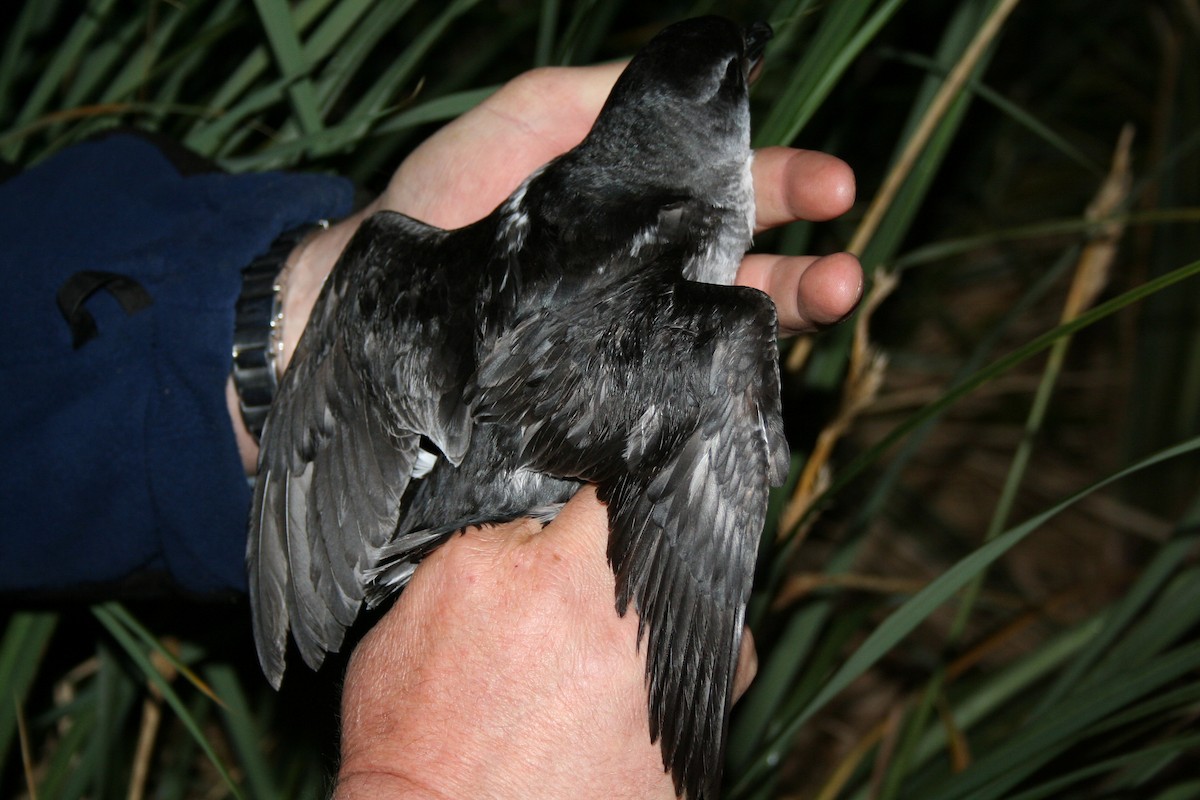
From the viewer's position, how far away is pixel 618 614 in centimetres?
145

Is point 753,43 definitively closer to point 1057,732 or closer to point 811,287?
point 811,287

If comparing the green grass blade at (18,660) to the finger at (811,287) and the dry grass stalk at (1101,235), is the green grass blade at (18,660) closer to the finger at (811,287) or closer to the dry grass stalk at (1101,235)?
the finger at (811,287)

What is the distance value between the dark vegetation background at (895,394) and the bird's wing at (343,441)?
0.18 meters

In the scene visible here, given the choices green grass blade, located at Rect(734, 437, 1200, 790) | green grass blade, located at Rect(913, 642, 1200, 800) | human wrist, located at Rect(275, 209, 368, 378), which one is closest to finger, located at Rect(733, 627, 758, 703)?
green grass blade, located at Rect(734, 437, 1200, 790)

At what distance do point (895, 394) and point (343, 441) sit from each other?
5.58ft

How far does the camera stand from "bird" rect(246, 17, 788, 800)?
145cm

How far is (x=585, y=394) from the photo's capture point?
156cm

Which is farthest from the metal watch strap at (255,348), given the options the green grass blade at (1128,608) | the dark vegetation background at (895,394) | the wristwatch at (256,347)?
the green grass blade at (1128,608)

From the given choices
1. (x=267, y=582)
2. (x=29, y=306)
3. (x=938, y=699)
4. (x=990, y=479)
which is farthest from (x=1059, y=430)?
(x=29, y=306)

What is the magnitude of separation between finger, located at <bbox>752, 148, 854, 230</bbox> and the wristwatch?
1.05 m

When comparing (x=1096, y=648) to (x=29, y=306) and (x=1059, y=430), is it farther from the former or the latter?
(x=1059, y=430)

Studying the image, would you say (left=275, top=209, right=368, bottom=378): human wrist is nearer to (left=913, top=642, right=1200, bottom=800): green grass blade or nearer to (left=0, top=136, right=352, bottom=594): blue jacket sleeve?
(left=0, top=136, right=352, bottom=594): blue jacket sleeve

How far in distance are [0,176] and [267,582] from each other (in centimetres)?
115

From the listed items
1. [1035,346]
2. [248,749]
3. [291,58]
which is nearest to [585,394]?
[1035,346]
